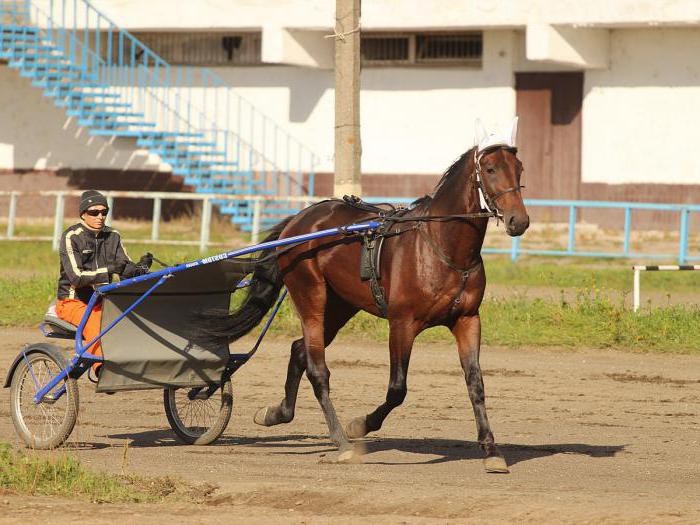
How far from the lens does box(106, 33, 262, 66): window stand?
1067 inches

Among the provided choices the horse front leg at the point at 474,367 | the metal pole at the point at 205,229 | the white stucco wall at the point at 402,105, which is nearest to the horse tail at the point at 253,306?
the horse front leg at the point at 474,367

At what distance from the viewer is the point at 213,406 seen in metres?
9.86

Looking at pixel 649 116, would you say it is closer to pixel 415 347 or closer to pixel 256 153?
pixel 256 153

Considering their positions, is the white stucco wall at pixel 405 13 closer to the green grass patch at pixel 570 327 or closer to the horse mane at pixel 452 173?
the green grass patch at pixel 570 327

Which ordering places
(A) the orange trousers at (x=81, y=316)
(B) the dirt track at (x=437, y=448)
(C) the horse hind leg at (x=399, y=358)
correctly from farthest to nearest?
(A) the orange trousers at (x=81, y=316), (C) the horse hind leg at (x=399, y=358), (B) the dirt track at (x=437, y=448)

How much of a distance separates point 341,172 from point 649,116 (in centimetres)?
1047

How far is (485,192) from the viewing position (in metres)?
8.36

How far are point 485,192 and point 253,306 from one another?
2.18 metres

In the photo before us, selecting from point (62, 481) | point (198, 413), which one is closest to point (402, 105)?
point (198, 413)

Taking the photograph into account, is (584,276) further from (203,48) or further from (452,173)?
(203,48)

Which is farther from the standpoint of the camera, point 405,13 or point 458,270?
point 405,13

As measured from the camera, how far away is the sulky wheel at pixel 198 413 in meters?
9.52

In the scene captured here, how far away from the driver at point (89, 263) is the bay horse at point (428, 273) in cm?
80

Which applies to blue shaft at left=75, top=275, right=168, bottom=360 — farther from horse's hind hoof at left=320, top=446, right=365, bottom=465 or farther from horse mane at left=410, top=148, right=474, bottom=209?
horse mane at left=410, top=148, right=474, bottom=209
